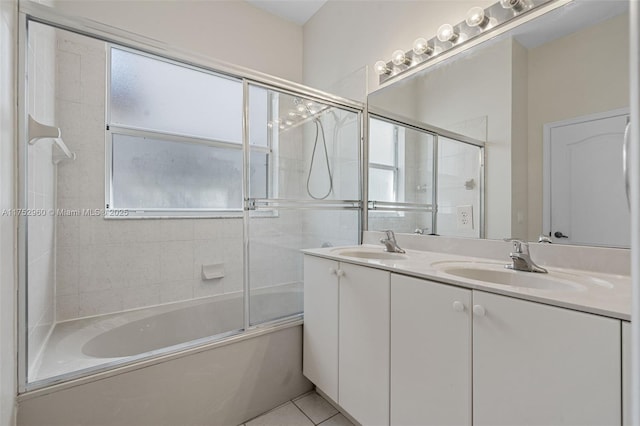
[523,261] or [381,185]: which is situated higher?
[381,185]

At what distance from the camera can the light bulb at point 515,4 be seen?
4.36 feet

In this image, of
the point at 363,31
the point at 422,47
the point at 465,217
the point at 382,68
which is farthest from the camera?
the point at 363,31

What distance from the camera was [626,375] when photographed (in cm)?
69

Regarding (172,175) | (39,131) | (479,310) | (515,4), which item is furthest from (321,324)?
(515,4)

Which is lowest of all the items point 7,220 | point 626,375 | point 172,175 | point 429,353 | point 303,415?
point 303,415

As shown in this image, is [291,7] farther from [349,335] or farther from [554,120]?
[349,335]

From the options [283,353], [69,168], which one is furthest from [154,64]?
[283,353]

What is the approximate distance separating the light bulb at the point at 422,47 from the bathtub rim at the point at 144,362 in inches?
68.9

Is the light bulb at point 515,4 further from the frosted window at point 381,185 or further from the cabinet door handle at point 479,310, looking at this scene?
the cabinet door handle at point 479,310

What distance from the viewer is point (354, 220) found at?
2135 mm

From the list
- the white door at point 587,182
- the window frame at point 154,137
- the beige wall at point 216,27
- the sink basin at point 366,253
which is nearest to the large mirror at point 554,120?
the white door at point 587,182

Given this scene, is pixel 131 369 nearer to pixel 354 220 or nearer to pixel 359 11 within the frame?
pixel 354 220

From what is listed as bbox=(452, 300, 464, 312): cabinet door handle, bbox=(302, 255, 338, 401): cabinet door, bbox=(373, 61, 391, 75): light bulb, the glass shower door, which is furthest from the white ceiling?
bbox=(452, 300, 464, 312): cabinet door handle

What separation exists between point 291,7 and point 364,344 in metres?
2.74
